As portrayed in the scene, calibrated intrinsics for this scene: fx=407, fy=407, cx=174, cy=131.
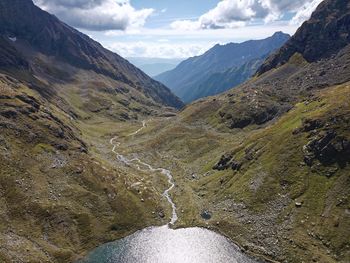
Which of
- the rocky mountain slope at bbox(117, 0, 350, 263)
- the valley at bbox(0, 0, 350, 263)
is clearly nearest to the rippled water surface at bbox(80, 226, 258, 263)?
the valley at bbox(0, 0, 350, 263)

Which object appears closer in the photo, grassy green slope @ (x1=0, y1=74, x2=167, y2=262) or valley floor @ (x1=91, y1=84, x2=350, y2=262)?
valley floor @ (x1=91, y1=84, x2=350, y2=262)

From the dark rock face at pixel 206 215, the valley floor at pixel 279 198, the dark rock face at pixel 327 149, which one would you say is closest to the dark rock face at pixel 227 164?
the valley floor at pixel 279 198

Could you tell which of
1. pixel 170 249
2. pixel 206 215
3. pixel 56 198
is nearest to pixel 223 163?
pixel 206 215

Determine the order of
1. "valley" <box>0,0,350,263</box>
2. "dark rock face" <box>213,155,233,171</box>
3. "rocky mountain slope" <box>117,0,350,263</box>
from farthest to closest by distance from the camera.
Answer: "dark rock face" <box>213,155,233,171</box>, "rocky mountain slope" <box>117,0,350,263</box>, "valley" <box>0,0,350,263</box>

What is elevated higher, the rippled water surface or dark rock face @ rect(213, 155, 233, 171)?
dark rock face @ rect(213, 155, 233, 171)

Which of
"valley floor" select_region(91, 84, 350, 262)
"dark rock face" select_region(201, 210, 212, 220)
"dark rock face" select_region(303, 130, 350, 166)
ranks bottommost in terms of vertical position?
"dark rock face" select_region(201, 210, 212, 220)

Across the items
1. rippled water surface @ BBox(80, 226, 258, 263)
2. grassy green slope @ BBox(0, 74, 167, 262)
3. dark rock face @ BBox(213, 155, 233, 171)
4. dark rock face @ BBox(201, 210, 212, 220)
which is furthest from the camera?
dark rock face @ BBox(213, 155, 233, 171)

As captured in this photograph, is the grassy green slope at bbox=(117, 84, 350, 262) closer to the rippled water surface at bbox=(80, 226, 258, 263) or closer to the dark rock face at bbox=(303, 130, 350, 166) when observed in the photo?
the dark rock face at bbox=(303, 130, 350, 166)

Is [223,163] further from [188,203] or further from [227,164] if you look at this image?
[188,203]
